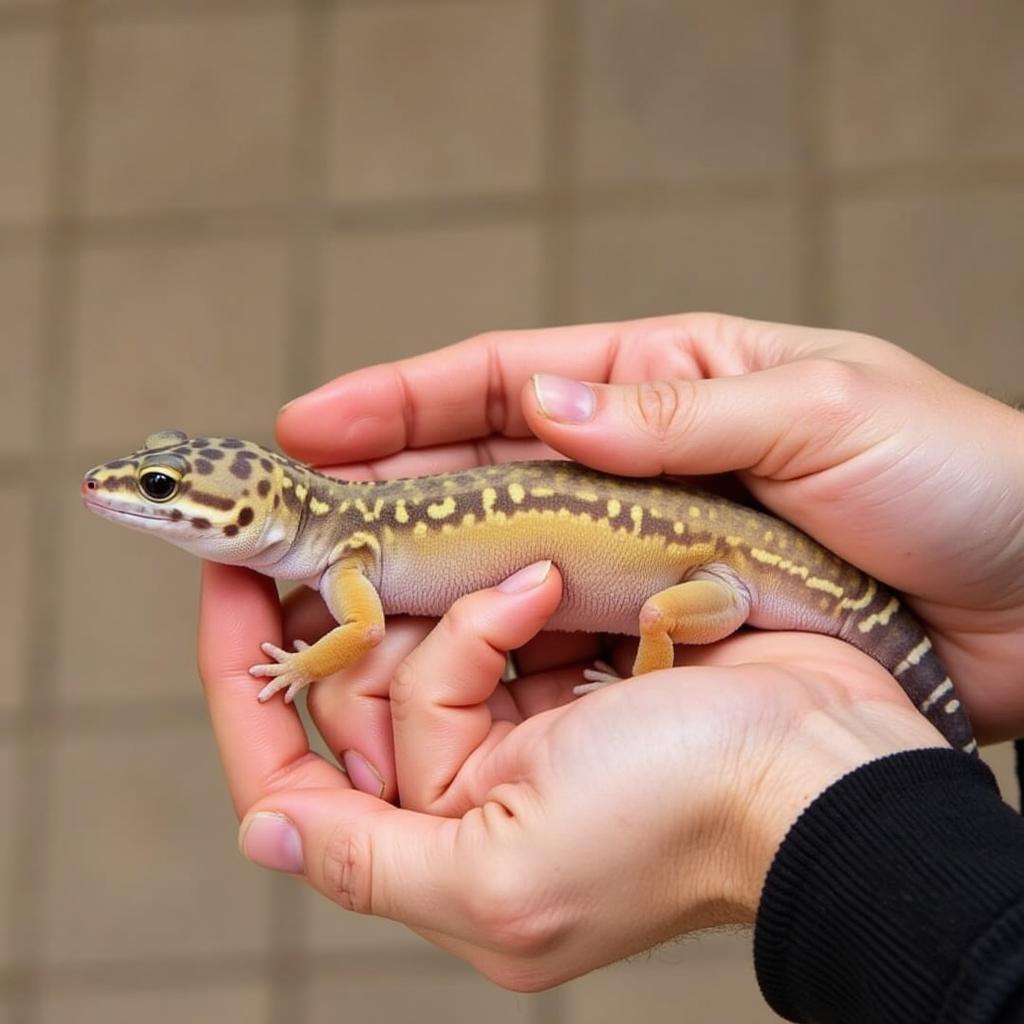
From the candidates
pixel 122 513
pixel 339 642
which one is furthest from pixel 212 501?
pixel 339 642

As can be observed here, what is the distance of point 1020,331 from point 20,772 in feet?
10.9

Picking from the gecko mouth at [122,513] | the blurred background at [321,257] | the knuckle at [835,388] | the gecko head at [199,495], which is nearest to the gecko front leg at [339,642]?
the gecko head at [199,495]

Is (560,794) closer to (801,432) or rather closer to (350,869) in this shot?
(350,869)

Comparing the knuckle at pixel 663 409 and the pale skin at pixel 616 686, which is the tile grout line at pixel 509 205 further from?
the knuckle at pixel 663 409

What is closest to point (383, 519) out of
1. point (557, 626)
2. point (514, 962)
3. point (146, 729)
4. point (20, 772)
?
point (557, 626)

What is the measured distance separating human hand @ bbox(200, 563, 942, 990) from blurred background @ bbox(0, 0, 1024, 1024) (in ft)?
5.97

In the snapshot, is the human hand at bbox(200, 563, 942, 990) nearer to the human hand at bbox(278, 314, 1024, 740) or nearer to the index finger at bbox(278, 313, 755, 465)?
Result: the human hand at bbox(278, 314, 1024, 740)

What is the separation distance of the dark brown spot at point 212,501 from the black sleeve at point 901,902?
966 mm

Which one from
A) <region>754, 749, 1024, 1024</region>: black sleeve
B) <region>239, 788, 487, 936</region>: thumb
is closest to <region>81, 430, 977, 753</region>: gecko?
<region>239, 788, 487, 936</region>: thumb

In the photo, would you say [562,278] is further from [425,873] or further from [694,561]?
[425,873]

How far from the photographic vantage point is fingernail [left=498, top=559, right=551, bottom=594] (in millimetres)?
1999

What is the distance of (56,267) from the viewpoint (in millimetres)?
4172

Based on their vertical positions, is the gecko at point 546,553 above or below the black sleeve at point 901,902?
above

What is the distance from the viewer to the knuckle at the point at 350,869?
1.77 m
